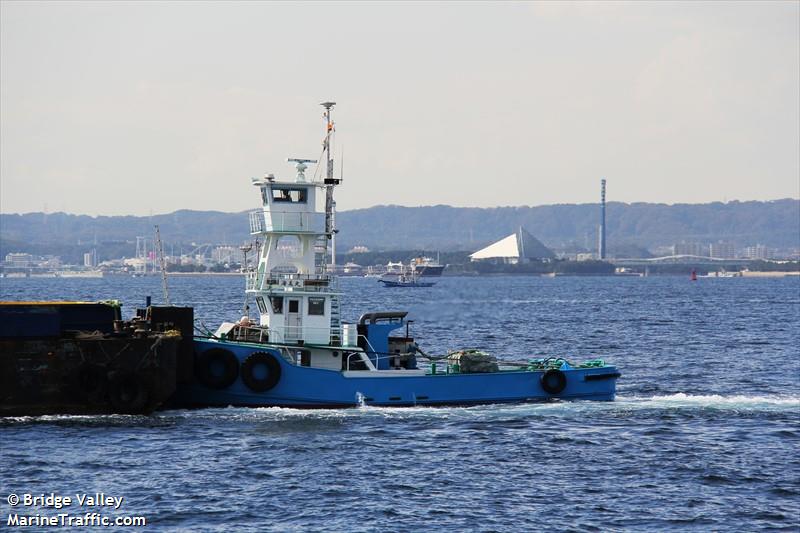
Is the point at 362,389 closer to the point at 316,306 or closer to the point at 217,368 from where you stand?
the point at 316,306

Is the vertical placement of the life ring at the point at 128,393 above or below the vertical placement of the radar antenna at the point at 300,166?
below

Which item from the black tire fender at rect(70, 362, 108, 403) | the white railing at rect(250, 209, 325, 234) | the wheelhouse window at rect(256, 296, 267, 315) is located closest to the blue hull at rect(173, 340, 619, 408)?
the wheelhouse window at rect(256, 296, 267, 315)

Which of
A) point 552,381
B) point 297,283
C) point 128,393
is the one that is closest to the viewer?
point 128,393

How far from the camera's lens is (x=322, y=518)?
23.5 m

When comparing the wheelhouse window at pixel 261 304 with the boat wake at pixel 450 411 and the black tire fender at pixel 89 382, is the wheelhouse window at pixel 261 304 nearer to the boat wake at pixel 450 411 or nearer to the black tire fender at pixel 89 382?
the boat wake at pixel 450 411

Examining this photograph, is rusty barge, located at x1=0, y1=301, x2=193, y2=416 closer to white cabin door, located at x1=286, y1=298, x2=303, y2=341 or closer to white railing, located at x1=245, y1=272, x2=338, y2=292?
white railing, located at x1=245, y1=272, x2=338, y2=292

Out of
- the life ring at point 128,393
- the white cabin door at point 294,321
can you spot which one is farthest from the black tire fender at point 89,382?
the white cabin door at point 294,321

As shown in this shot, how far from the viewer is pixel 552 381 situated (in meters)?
35.6

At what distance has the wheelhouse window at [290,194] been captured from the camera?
34500 mm

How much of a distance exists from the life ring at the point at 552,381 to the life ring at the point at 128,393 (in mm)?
11681

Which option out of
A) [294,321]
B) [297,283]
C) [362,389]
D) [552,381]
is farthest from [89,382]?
[552,381]

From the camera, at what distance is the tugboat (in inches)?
1326

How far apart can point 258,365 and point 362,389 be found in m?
3.09

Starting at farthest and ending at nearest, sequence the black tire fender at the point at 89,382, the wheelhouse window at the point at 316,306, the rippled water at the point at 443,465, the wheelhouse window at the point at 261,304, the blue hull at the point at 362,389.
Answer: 1. the wheelhouse window at the point at 261,304
2. the wheelhouse window at the point at 316,306
3. the blue hull at the point at 362,389
4. the black tire fender at the point at 89,382
5. the rippled water at the point at 443,465
